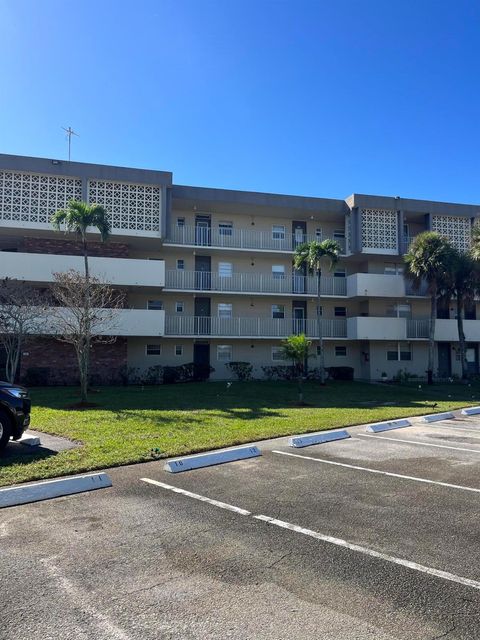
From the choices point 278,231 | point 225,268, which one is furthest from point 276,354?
point 278,231

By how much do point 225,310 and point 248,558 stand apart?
2531 cm

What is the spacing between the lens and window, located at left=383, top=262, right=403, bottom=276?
104ft

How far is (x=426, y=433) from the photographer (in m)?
12.4

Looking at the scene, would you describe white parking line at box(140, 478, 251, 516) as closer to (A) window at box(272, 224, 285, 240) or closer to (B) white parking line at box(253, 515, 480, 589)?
(B) white parking line at box(253, 515, 480, 589)

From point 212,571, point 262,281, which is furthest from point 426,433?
point 262,281

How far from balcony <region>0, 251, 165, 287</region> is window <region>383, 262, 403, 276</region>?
571 inches

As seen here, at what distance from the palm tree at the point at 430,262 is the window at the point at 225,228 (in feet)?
33.7

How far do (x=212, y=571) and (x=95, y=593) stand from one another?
0.95m

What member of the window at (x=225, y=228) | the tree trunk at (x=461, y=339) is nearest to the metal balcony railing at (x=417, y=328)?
the tree trunk at (x=461, y=339)

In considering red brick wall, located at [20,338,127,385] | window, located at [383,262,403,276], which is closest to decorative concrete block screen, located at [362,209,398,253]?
window, located at [383,262,403,276]

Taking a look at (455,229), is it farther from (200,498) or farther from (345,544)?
(345,544)

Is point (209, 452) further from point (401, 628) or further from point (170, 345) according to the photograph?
point (170, 345)

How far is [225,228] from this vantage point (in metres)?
29.9

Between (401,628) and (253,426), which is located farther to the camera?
(253,426)
